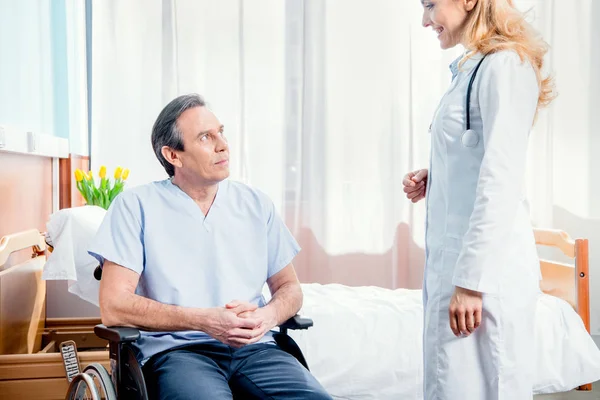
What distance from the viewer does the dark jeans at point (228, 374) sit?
1.53 metres

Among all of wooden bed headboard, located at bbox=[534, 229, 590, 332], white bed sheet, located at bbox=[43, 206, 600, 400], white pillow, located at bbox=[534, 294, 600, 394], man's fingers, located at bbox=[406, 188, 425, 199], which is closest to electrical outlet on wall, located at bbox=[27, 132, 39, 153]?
white bed sheet, located at bbox=[43, 206, 600, 400]

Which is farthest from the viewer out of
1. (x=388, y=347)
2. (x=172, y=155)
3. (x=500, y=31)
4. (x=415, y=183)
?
(x=388, y=347)

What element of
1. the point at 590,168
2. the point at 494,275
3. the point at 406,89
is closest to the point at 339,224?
the point at 406,89

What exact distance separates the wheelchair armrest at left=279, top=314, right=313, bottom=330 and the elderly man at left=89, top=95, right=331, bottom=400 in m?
0.01

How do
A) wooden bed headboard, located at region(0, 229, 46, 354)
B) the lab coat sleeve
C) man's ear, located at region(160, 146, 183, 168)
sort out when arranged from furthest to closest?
wooden bed headboard, located at region(0, 229, 46, 354), man's ear, located at region(160, 146, 183, 168), the lab coat sleeve

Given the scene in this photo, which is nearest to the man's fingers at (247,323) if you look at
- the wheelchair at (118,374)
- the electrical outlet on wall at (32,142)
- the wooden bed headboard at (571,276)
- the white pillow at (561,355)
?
the wheelchair at (118,374)

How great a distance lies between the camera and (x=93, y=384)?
1.51 meters

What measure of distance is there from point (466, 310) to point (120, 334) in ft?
2.36

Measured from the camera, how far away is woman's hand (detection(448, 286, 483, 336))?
1.38m

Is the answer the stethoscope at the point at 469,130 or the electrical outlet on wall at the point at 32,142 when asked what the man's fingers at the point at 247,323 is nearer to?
the stethoscope at the point at 469,130

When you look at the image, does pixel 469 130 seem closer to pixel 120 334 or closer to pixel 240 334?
pixel 240 334

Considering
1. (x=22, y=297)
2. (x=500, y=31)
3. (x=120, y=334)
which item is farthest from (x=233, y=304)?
(x=22, y=297)

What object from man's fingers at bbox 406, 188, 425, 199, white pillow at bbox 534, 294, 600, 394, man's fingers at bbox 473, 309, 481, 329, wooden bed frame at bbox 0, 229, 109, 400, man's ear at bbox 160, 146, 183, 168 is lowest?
white pillow at bbox 534, 294, 600, 394

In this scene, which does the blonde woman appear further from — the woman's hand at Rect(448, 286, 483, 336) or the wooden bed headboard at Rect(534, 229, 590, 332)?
the wooden bed headboard at Rect(534, 229, 590, 332)
